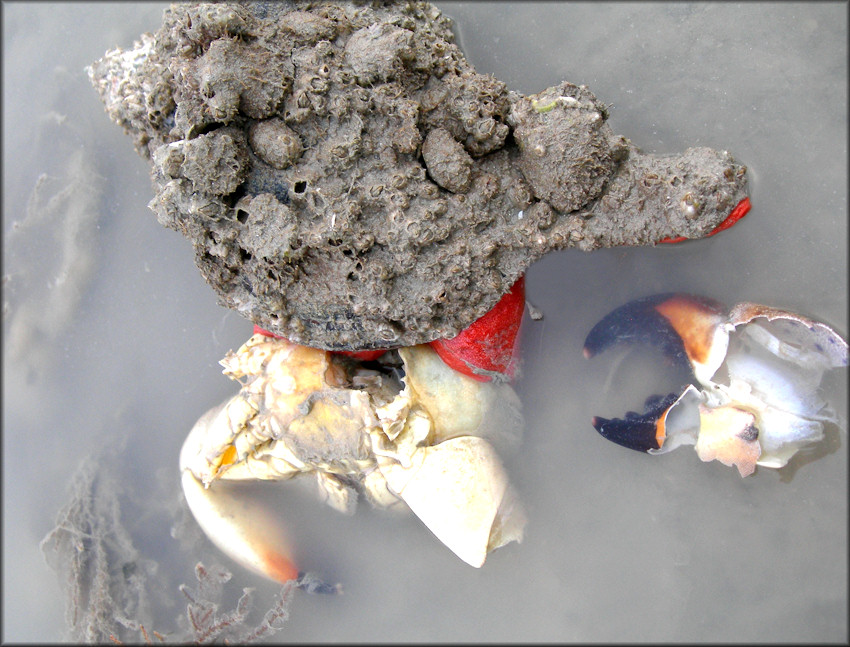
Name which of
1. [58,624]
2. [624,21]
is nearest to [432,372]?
[624,21]

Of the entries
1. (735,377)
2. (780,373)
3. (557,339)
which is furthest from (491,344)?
(780,373)

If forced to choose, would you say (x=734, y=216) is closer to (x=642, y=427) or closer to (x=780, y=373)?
(x=780, y=373)

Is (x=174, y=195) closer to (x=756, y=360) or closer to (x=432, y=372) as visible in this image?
(x=432, y=372)

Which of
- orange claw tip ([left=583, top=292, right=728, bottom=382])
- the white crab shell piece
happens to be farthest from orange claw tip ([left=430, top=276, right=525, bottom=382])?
the white crab shell piece

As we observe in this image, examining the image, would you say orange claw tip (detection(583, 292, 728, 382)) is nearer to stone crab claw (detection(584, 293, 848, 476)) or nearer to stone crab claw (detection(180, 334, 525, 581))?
stone crab claw (detection(584, 293, 848, 476))

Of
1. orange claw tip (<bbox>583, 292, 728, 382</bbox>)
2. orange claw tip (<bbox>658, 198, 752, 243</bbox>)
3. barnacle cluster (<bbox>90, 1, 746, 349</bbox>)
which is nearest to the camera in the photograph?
barnacle cluster (<bbox>90, 1, 746, 349</bbox>)

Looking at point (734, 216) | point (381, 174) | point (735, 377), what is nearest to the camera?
point (381, 174)
